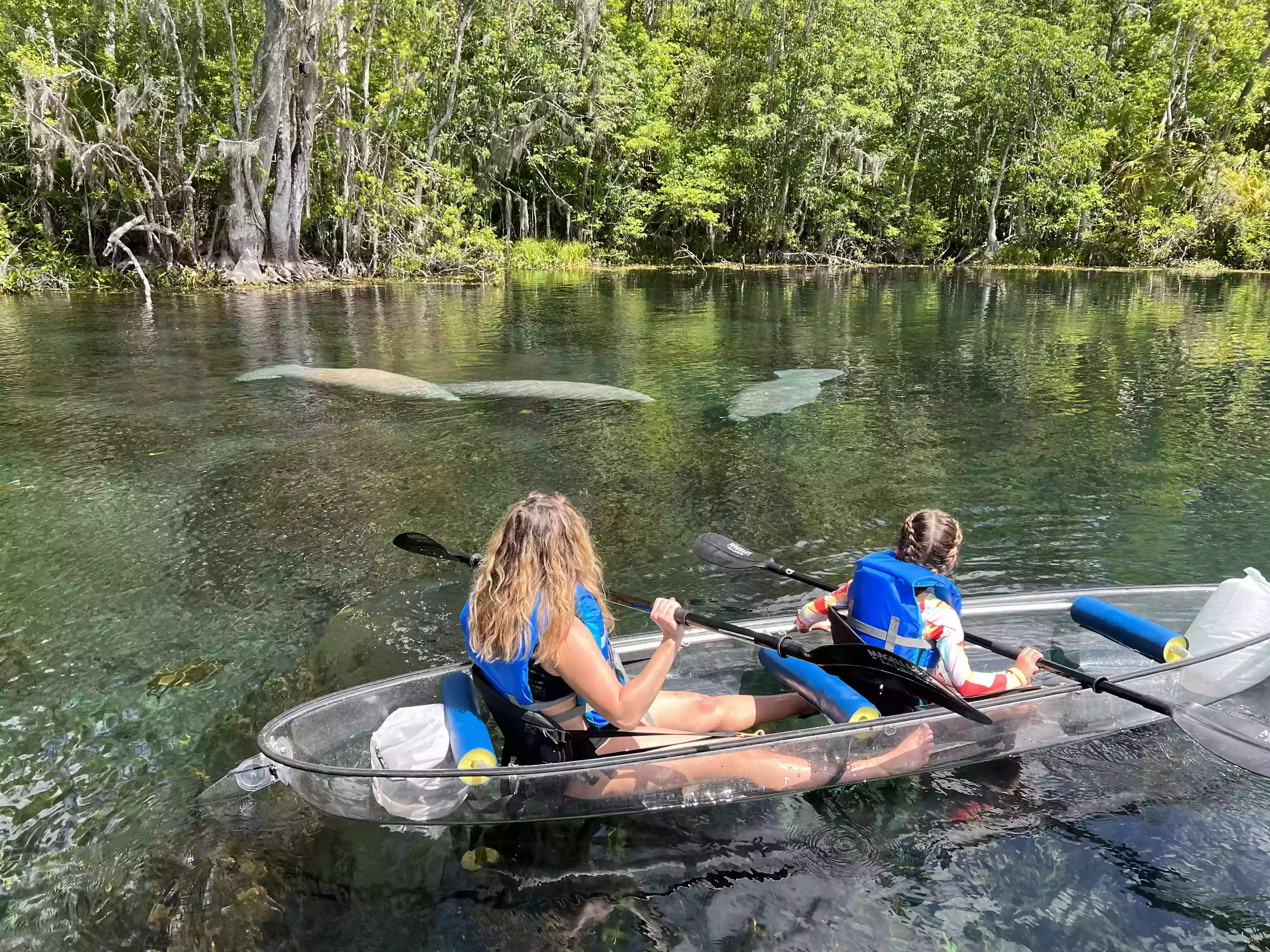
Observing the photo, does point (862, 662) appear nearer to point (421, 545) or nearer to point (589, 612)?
point (589, 612)

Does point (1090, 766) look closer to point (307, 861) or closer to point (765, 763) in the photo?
point (765, 763)

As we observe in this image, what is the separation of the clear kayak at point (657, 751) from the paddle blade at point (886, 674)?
87mm

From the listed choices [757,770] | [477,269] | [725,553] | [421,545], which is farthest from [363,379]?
[477,269]

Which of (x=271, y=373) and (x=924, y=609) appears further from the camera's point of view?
(x=271, y=373)

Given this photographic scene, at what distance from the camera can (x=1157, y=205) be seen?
3641 cm

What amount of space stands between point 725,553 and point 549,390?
21.8 feet

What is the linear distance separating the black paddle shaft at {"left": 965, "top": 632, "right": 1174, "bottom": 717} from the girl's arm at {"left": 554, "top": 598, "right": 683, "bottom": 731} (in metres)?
1.71

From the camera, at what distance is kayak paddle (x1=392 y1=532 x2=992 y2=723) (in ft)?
10.3

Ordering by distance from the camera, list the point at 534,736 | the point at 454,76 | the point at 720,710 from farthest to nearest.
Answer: the point at 454,76 < the point at 720,710 < the point at 534,736

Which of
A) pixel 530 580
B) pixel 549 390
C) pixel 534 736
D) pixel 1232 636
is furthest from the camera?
pixel 549 390

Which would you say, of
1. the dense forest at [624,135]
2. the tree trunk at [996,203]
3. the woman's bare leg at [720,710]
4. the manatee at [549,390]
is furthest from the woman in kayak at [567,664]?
the tree trunk at [996,203]

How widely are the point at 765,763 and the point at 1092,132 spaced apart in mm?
39717

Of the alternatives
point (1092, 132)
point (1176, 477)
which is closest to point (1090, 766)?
point (1176, 477)

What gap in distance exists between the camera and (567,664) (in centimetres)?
290
